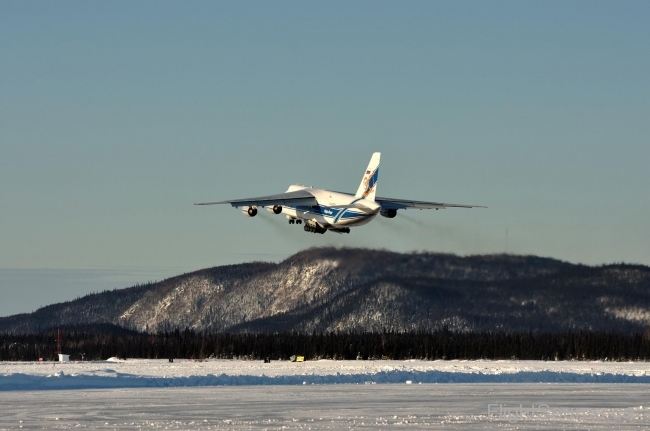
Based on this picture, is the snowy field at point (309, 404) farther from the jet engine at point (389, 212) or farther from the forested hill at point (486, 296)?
the forested hill at point (486, 296)

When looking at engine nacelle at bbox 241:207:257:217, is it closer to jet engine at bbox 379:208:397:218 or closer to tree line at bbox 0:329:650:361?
jet engine at bbox 379:208:397:218

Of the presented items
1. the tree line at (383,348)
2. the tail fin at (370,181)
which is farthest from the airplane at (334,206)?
the tree line at (383,348)

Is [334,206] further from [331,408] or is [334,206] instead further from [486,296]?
[486,296]

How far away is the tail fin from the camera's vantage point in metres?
81.8

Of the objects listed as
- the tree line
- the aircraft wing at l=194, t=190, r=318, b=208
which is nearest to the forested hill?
the tree line

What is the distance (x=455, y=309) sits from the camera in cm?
17650

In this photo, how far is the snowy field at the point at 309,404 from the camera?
130ft

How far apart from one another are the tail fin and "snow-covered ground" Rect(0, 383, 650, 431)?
939 inches

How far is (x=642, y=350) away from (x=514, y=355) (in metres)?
14.5

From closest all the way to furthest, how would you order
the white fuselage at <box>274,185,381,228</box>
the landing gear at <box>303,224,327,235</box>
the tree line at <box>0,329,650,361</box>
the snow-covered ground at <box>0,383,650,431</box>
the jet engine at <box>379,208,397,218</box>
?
1. the snow-covered ground at <box>0,383,650,431</box>
2. the white fuselage at <box>274,185,381,228</box>
3. the landing gear at <box>303,224,327,235</box>
4. the jet engine at <box>379,208,397,218</box>
5. the tree line at <box>0,329,650,361</box>

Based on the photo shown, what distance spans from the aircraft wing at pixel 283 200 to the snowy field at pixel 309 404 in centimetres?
1477

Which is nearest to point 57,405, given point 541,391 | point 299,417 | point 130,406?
point 130,406

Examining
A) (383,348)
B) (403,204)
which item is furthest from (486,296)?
(403,204)

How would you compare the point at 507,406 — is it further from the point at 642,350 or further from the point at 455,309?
the point at 455,309
